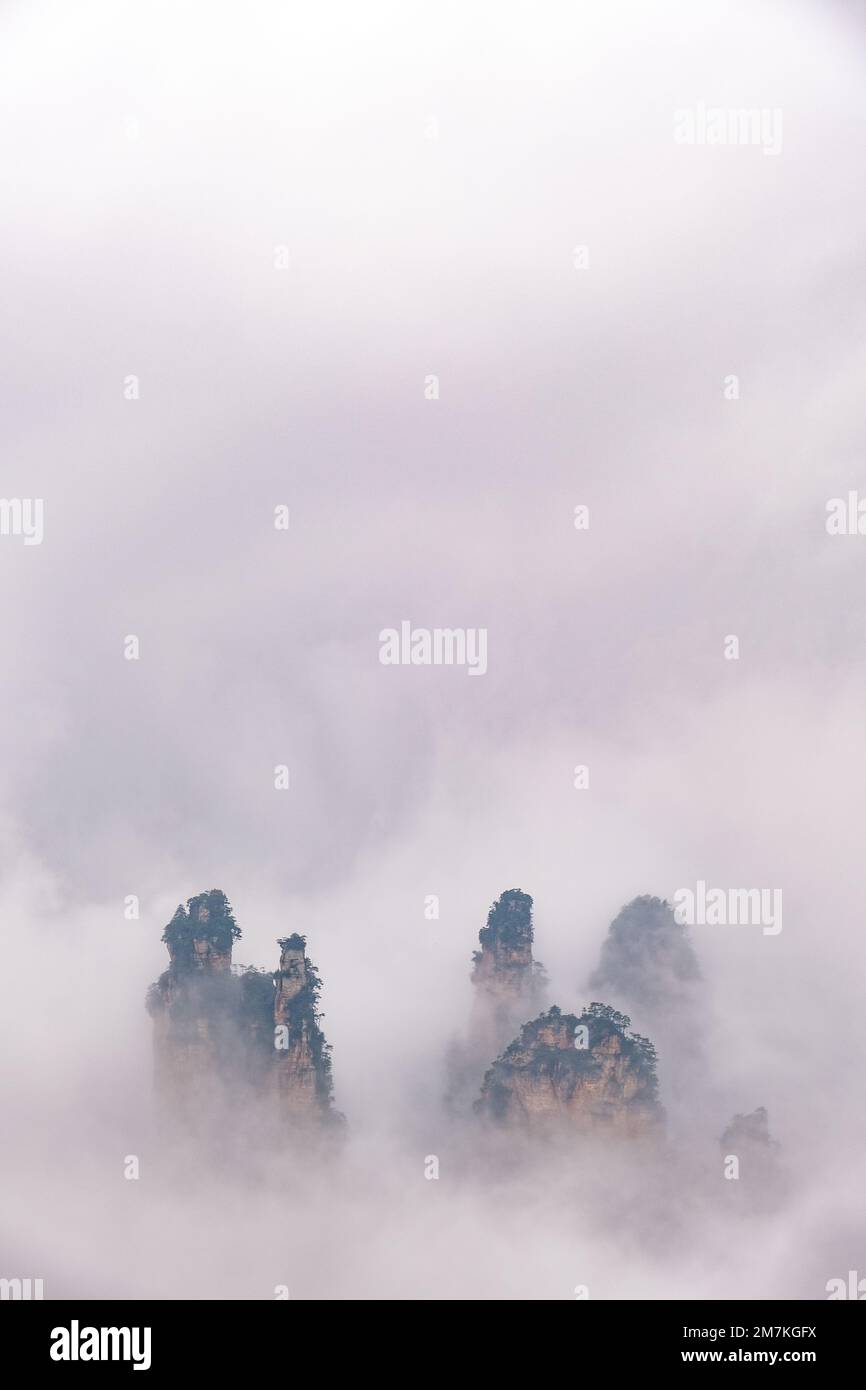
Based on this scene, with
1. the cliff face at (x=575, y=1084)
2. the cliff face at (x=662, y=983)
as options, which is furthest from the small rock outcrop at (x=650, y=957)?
the cliff face at (x=575, y=1084)

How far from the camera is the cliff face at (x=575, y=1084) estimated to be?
45.4 ft

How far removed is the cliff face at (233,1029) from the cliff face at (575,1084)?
1857mm

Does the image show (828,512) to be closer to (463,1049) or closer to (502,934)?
(502,934)

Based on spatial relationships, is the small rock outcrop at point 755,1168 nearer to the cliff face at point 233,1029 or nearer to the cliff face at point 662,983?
the cliff face at point 662,983

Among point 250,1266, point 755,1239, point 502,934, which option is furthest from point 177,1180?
point 755,1239

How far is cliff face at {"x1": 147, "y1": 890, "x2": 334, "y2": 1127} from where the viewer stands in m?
13.8

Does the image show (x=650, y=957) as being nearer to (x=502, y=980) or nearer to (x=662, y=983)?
(x=662, y=983)

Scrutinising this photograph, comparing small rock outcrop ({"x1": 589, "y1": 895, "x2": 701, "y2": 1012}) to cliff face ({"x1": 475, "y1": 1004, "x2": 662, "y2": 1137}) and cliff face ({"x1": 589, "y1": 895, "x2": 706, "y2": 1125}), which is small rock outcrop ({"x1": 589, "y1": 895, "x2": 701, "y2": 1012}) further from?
cliff face ({"x1": 475, "y1": 1004, "x2": 662, "y2": 1137})

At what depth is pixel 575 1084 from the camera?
13.8m

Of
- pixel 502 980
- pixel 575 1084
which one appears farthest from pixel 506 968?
pixel 575 1084

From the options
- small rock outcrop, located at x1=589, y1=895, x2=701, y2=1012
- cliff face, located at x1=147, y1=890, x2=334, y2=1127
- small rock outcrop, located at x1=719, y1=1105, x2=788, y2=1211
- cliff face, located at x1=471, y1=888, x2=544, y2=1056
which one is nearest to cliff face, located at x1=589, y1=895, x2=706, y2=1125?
small rock outcrop, located at x1=589, y1=895, x2=701, y2=1012

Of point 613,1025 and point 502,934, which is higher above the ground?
point 502,934

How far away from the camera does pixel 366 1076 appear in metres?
14.5

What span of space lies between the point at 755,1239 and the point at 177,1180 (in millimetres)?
5732
